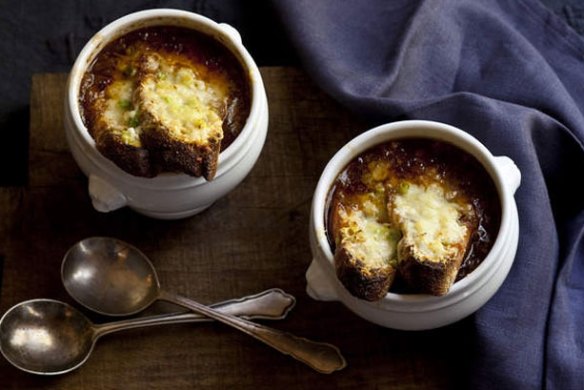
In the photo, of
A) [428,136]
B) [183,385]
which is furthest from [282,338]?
[428,136]

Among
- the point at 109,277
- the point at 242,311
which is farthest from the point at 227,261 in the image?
the point at 109,277

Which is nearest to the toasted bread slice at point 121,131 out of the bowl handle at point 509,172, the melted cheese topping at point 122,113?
the melted cheese topping at point 122,113

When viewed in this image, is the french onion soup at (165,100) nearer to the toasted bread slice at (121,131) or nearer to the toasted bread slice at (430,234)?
the toasted bread slice at (121,131)

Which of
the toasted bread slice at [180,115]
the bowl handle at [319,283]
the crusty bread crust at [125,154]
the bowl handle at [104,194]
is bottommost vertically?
the bowl handle at [104,194]

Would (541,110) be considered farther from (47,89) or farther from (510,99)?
(47,89)

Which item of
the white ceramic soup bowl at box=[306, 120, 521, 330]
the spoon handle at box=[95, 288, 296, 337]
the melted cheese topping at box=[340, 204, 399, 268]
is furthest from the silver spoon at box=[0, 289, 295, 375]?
the melted cheese topping at box=[340, 204, 399, 268]

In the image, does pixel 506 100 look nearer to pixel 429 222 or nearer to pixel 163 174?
pixel 429 222
